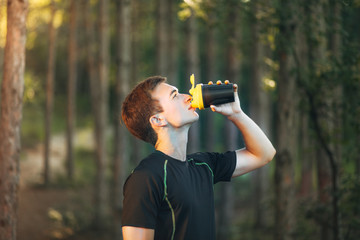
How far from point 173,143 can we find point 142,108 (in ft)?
1.11

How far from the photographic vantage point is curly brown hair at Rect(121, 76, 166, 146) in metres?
3.45

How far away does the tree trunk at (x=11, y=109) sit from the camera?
525 cm

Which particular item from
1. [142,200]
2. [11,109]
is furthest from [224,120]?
[142,200]

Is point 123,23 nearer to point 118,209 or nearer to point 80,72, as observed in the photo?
point 118,209

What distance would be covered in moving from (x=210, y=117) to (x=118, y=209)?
4.98 m

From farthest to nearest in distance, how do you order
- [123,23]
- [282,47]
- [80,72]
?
[80,72] → [123,23] → [282,47]

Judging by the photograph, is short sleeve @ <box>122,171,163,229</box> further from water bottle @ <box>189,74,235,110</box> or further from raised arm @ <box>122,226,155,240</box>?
water bottle @ <box>189,74,235,110</box>

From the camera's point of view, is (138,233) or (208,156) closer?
(138,233)

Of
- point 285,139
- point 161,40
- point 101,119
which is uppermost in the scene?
point 161,40

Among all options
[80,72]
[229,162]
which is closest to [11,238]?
[229,162]

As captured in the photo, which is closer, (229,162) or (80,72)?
(229,162)

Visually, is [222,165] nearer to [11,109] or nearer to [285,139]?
[11,109]

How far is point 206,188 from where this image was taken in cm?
338

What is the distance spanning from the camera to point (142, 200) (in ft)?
9.84
